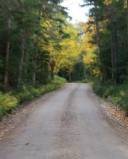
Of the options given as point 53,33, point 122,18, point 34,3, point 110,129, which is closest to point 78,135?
point 110,129

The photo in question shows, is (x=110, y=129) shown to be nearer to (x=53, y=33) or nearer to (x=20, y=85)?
(x=20, y=85)

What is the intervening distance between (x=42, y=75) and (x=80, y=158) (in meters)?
37.7

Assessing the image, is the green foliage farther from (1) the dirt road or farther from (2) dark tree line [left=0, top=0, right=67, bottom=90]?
(2) dark tree line [left=0, top=0, right=67, bottom=90]

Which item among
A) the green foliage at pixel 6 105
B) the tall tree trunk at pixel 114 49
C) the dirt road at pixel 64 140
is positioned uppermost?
the tall tree trunk at pixel 114 49

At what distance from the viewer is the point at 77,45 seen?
77000 millimetres

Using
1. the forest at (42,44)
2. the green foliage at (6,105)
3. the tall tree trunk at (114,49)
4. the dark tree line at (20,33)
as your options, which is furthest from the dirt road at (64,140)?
the tall tree trunk at (114,49)

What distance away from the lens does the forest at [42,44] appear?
27.7 m

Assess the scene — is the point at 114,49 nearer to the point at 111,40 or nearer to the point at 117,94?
the point at 111,40

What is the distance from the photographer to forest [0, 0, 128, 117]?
27672mm

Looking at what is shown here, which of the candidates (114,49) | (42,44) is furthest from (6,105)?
(42,44)

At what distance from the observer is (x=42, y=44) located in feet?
143

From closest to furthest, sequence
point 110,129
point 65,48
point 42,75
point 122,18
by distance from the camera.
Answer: point 110,129 → point 122,18 → point 42,75 → point 65,48

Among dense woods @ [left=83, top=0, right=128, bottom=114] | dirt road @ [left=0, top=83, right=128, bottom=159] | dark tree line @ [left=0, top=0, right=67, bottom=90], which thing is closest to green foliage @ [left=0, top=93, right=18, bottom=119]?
dirt road @ [left=0, top=83, right=128, bottom=159]

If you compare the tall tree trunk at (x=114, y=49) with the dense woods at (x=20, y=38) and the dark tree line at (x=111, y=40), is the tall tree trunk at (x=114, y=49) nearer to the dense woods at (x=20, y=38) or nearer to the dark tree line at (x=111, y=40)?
the dark tree line at (x=111, y=40)
